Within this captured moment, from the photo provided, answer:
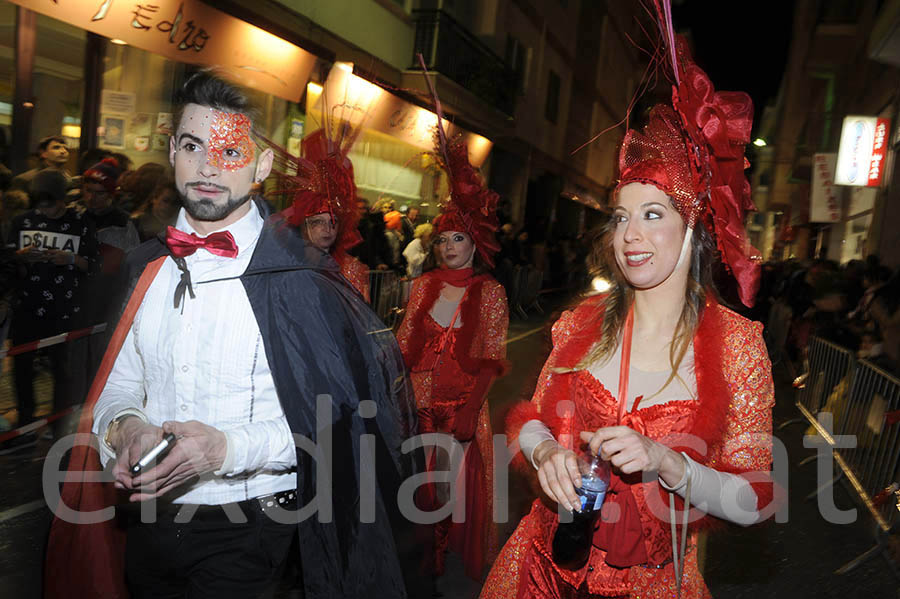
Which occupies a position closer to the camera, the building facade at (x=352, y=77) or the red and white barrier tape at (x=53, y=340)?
the red and white barrier tape at (x=53, y=340)

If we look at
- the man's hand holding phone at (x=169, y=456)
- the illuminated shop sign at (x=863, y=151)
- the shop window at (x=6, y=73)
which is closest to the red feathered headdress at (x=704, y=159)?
the man's hand holding phone at (x=169, y=456)

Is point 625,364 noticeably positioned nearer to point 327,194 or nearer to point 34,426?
point 327,194

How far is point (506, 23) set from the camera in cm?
2259

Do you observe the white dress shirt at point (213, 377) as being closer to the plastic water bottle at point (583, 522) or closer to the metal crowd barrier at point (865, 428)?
the plastic water bottle at point (583, 522)

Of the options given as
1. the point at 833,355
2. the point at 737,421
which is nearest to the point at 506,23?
the point at 833,355

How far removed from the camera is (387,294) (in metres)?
10.8

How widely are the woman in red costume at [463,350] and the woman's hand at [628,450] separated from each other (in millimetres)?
2528

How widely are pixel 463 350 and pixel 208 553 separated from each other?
2.62 metres

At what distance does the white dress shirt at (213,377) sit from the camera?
2242 mm

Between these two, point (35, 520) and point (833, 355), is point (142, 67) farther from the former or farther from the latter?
point (833, 355)

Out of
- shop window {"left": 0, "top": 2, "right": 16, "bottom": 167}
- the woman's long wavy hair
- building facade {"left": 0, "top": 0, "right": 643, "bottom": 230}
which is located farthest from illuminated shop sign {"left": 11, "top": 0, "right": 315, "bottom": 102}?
the woman's long wavy hair

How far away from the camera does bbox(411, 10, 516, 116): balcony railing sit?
57.9 ft

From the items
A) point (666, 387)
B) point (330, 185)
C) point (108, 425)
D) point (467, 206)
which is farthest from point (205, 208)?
point (467, 206)

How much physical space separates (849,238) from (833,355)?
11839 mm
